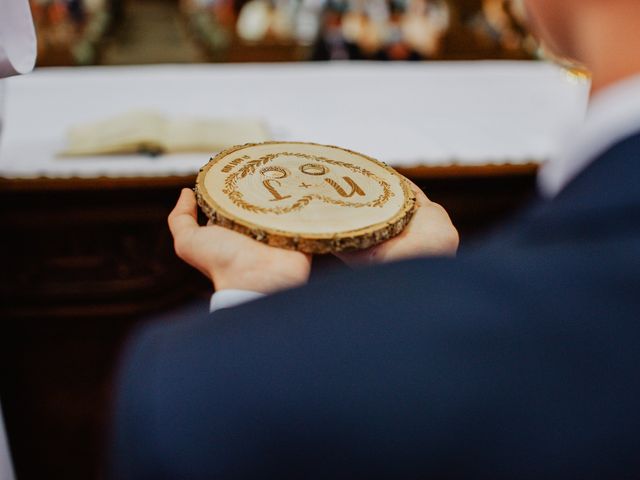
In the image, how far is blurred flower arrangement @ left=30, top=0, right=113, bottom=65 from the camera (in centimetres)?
383

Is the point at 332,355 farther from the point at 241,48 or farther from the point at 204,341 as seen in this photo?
the point at 241,48

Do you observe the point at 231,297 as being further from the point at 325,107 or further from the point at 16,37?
the point at 325,107

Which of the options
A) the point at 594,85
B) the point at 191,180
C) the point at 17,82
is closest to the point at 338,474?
the point at 594,85

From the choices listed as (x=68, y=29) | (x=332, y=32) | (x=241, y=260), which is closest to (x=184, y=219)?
(x=241, y=260)

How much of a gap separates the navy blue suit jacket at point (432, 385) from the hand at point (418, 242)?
1.40 ft

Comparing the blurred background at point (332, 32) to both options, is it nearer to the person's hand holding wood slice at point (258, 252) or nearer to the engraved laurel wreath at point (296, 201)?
the engraved laurel wreath at point (296, 201)

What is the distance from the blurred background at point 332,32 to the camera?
401cm

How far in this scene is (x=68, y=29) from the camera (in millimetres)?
4320

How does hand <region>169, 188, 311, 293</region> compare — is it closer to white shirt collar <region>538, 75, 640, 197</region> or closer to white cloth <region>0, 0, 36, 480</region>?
white shirt collar <region>538, 75, 640, 197</region>

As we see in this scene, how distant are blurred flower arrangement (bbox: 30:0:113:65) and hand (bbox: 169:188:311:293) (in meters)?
3.21

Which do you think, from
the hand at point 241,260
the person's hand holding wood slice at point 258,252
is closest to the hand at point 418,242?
the person's hand holding wood slice at point 258,252

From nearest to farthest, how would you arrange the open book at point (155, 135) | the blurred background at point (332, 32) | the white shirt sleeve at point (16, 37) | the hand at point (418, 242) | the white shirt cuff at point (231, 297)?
1. the white shirt cuff at point (231, 297)
2. the hand at point (418, 242)
3. the white shirt sleeve at point (16, 37)
4. the open book at point (155, 135)
5. the blurred background at point (332, 32)

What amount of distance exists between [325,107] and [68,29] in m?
2.68

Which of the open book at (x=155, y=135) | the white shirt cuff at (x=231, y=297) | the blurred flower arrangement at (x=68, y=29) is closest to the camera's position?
the white shirt cuff at (x=231, y=297)
